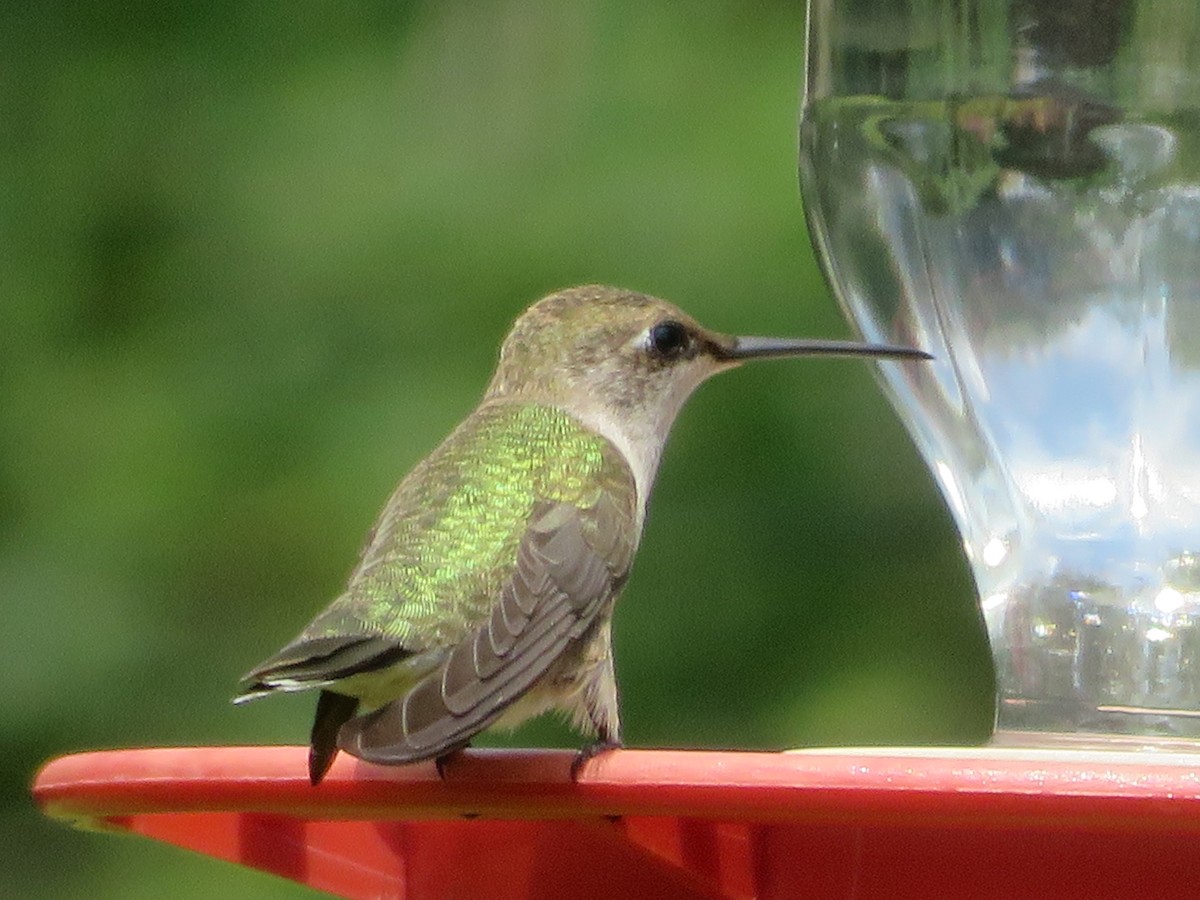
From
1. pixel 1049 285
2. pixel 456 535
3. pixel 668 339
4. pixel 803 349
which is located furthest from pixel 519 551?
pixel 1049 285

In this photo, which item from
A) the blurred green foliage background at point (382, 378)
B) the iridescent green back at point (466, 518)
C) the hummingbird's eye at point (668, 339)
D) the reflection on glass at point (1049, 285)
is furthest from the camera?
the blurred green foliage background at point (382, 378)

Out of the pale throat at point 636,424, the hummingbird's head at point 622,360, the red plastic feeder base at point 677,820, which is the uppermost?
the hummingbird's head at point 622,360

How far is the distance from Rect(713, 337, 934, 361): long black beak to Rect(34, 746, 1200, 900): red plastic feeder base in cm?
75

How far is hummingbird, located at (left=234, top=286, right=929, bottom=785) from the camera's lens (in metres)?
2.24

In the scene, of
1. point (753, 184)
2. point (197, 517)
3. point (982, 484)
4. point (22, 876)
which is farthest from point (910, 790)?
point (22, 876)

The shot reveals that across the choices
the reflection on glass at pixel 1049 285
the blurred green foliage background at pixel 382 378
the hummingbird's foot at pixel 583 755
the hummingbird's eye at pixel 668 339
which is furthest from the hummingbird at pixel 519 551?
the blurred green foliage background at pixel 382 378

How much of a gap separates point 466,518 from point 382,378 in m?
2.08

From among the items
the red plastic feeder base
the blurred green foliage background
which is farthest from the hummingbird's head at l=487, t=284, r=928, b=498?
the blurred green foliage background

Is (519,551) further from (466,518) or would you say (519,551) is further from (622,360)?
(622,360)

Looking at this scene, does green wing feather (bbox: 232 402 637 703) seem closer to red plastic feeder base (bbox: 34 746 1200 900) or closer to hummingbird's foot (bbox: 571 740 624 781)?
red plastic feeder base (bbox: 34 746 1200 900)

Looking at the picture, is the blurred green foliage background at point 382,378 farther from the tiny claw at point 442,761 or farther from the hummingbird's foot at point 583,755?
the hummingbird's foot at point 583,755

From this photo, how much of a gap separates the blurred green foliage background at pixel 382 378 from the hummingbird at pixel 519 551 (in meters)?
1.37

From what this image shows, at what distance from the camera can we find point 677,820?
213cm

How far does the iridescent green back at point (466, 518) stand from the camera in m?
2.67
